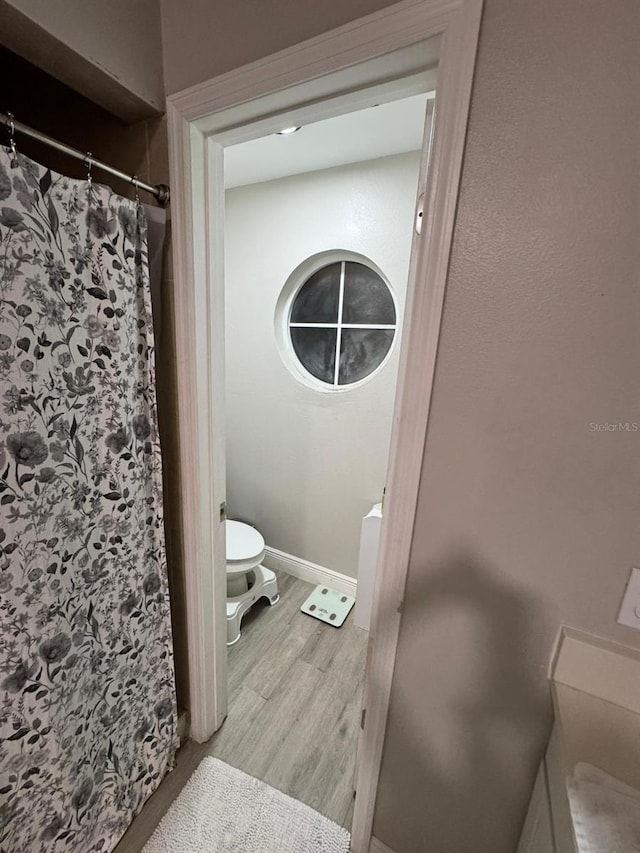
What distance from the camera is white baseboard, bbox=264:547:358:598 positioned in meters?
2.11

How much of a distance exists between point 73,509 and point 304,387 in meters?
1.31

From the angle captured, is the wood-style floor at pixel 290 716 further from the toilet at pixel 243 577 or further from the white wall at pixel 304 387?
the white wall at pixel 304 387

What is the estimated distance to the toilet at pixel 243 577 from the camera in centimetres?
173

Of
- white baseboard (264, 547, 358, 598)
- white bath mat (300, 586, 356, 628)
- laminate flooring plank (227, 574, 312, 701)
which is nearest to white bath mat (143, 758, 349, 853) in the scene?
laminate flooring plank (227, 574, 312, 701)

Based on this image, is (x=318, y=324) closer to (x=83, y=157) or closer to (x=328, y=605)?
(x=83, y=157)

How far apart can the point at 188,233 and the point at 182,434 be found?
21.9 inches

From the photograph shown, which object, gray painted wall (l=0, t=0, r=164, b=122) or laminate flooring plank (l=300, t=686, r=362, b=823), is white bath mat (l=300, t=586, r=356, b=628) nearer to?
laminate flooring plank (l=300, t=686, r=362, b=823)

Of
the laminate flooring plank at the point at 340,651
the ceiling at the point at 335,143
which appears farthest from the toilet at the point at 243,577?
the ceiling at the point at 335,143

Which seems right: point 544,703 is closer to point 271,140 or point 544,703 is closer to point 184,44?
point 184,44

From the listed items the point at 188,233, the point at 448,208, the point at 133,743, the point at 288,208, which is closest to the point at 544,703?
the point at 448,208

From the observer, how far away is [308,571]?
7.25 ft

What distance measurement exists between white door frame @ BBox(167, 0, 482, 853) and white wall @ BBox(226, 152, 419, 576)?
892 millimetres

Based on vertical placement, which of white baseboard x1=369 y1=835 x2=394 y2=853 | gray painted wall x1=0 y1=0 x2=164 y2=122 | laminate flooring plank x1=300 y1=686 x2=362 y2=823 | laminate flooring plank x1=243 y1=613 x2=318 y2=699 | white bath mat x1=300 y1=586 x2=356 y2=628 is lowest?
laminate flooring plank x1=300 y1=686 x2=362 y2=823

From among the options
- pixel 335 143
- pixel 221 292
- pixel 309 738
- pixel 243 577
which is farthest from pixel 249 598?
pixel 335 143
